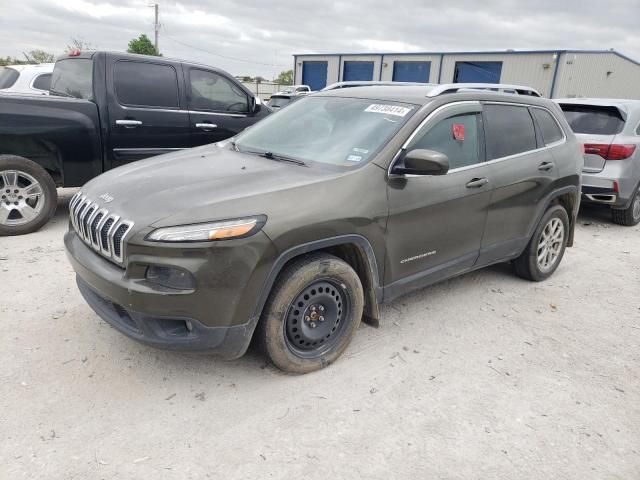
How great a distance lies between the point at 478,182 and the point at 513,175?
51cm

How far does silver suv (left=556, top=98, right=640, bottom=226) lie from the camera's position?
6.64 meters

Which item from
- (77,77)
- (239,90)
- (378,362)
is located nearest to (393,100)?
(378,362)

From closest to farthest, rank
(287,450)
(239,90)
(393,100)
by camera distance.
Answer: (287,450), (393,100), (239,90)

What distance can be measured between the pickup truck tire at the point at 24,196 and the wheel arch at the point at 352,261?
3.78m

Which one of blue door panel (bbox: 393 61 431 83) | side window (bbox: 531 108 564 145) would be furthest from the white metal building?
side window (bbox: 531 108 564 145)

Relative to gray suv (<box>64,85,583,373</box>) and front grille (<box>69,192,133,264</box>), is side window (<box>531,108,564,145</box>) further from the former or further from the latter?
front grille (<box>69,192,133,264</box>)

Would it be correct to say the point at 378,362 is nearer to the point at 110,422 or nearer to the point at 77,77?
the point at 110,422

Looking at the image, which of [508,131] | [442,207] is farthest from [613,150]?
[442,207]

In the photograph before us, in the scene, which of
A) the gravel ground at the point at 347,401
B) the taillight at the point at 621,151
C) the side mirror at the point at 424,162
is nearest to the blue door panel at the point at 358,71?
the taillight at the point at 621,151

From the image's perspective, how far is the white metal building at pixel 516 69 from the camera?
24.8 metres

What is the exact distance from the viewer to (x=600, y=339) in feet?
12.5

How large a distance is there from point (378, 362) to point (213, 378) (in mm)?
1066

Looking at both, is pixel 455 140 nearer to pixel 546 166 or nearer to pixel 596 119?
pixel 546 166

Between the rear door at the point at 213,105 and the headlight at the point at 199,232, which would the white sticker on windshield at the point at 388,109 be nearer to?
the headlight at the point at 199,232
